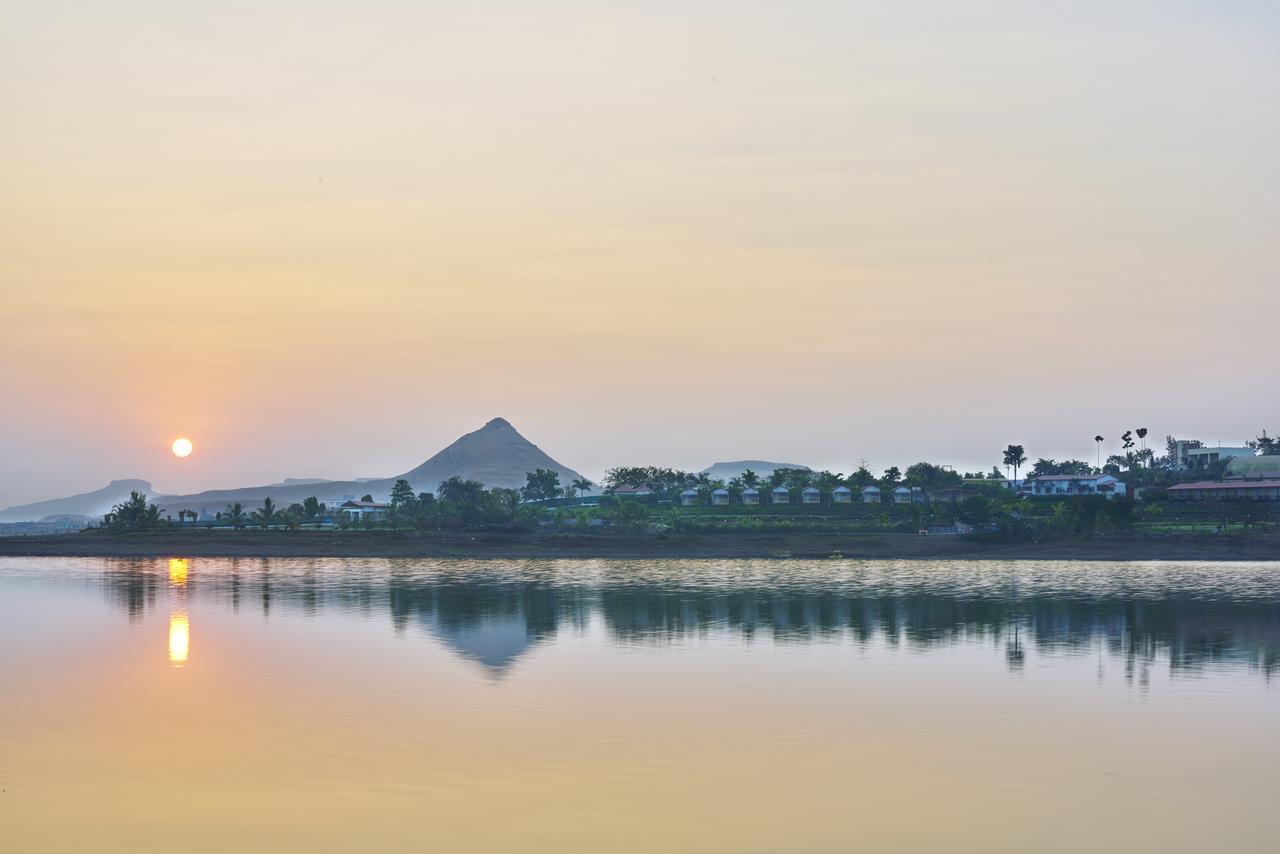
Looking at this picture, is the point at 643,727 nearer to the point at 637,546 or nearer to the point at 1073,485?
the point at 637,546

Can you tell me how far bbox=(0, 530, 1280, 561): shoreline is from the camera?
374 ft

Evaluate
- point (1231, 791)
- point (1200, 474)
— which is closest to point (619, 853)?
point (1231, 791)

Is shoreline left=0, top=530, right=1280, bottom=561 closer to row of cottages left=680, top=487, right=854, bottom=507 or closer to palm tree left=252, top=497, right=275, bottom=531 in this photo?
palm tree left=252, top=497, right=275, bottom=531

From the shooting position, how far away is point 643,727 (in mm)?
32219

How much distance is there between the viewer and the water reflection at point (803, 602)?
5134 cm

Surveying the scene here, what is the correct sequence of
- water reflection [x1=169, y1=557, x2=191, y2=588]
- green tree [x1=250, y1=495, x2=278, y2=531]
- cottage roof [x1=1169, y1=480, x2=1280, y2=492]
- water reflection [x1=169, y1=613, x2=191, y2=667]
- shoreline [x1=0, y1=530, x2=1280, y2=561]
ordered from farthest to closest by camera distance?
cottage roof [x1=1169, y1=480, x2=1280, y2=492] → green tree [x1=250, y1=495, x2=278, y2=531] → shoreline [x1=0, y1=530, x2=1280, y2=561] → water reflection [x1=169, y1=557, x2=191, y2=588] → water reflection [x1=169, y1=613, x2=191, y2=667]

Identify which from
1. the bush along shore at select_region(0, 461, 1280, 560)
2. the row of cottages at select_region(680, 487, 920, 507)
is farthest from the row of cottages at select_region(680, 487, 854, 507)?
the bush along shore at select_region(0, 461, 1280, 560)

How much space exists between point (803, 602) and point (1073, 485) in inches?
5098

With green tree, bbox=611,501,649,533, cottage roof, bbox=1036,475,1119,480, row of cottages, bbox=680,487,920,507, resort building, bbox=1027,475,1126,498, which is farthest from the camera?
cottage roof, bbox=1036,475,1119,480

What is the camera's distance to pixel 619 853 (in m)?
20.7

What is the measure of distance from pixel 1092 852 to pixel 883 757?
809cm

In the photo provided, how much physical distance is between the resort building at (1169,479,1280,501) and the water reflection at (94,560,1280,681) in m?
51.3

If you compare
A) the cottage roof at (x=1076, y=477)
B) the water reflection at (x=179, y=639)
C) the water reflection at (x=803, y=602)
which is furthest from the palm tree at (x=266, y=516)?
the cottage roof at (x=1076, y=477)

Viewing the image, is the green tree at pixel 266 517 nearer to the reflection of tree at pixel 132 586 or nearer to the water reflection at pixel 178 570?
the water reflection at pixel 178 570
